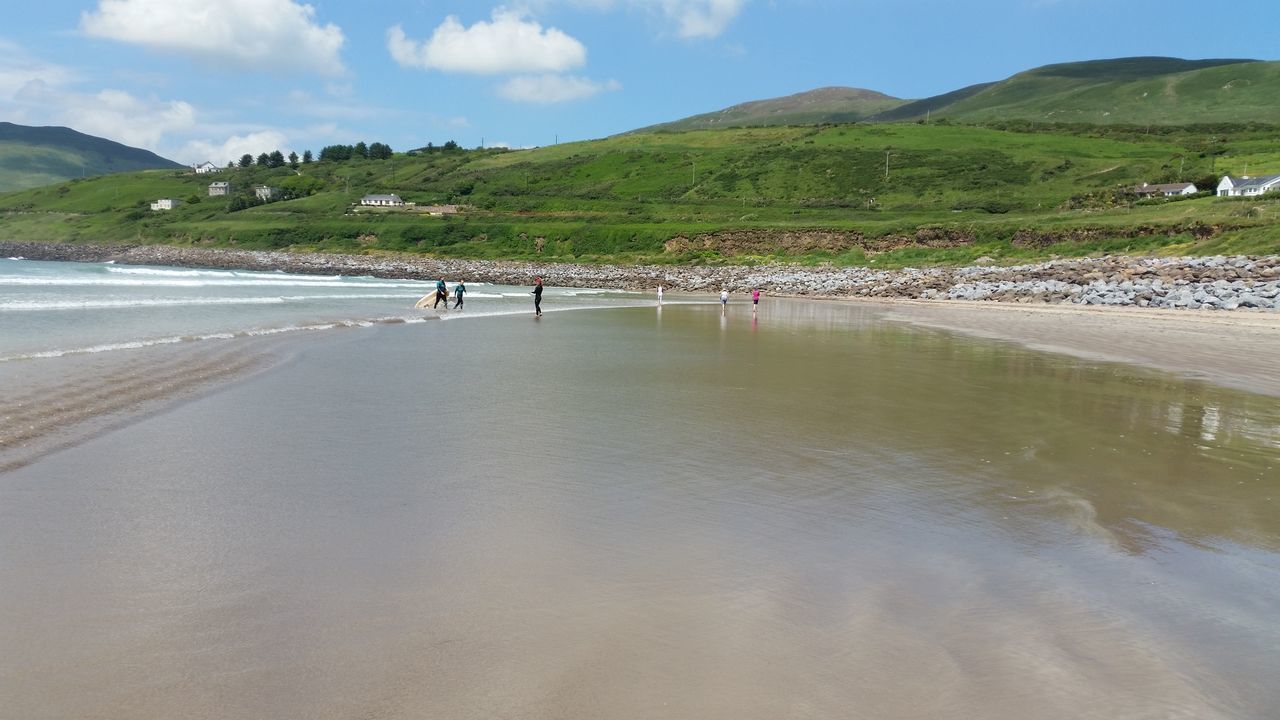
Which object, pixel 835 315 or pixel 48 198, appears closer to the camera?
pixel 835 315

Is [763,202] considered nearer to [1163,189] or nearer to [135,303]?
[1163,189]

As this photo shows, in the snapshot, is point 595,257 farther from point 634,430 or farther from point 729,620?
point 729,620

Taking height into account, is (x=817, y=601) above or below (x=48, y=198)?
below

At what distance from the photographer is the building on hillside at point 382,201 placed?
405ft

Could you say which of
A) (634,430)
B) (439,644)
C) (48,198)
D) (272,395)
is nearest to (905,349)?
(634,430)

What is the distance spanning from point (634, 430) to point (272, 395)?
6.44 m

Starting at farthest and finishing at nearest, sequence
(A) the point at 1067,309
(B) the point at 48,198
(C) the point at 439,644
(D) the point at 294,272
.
Result: (B) the point at 48,198, (D) the point at 294,272, (A) the point at 1067,309, (C) the point at 439,644

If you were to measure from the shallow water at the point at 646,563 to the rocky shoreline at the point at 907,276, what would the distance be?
924 inches

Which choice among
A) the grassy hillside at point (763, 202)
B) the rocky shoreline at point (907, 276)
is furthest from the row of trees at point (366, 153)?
the rocky shoreline at point (907, 276)

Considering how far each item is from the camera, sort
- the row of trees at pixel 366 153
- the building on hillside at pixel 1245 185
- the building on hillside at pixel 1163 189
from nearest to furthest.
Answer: the building on hillside at pixel 1245 185
the building on hillside at pixel 1163 189
the row of trees at pixel 366 153

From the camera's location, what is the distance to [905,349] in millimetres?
21125

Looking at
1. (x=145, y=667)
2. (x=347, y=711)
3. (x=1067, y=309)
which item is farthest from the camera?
(x=1067, y=309)

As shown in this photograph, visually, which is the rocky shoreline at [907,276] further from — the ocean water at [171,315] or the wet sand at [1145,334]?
the ocean water at [171,315]

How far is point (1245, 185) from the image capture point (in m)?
72.2
